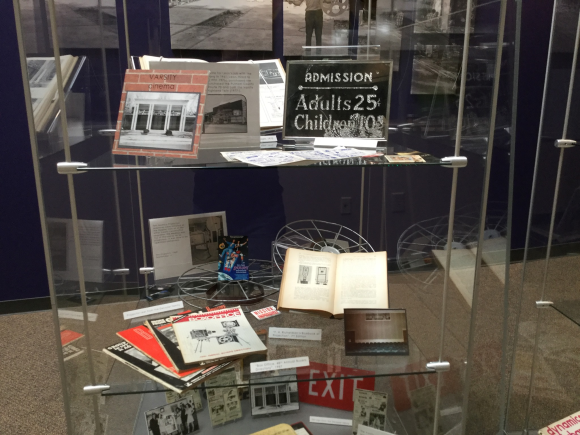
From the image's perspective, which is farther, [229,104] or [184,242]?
[184,242]

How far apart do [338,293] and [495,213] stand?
17.1 inches

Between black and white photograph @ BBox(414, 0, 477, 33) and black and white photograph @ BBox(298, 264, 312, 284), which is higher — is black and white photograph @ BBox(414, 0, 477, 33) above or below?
above

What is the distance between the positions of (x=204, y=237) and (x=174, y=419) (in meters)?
0.49

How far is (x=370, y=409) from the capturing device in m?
1.33

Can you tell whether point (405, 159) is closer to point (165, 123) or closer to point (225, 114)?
point (225, 114)

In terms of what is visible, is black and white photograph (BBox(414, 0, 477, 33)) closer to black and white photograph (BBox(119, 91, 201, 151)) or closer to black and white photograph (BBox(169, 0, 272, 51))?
black and white photograph (BBox(169, 0, 272, 51))

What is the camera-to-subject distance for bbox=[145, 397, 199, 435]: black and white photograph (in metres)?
1.27

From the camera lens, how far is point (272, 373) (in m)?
1.14

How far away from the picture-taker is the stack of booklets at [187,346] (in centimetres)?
109

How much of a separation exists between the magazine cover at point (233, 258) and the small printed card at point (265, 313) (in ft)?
0.46

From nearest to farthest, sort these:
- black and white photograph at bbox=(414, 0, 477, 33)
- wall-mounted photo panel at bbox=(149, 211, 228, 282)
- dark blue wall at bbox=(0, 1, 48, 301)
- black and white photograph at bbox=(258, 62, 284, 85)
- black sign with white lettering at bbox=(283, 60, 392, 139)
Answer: black and white photograph at bbox=(414, 0, 477, 33), black sign with white lettering at bbox=(283, 60, 392, 139), black and white photograph at bbox=(258, 62, 284, 85), wall-mounted photo panel at bbox=(149, 211, 228, 282), dark blue wall at bbox=(0, 1, 48, 301)

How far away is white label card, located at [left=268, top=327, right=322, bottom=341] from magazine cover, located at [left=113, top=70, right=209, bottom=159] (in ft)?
1.58

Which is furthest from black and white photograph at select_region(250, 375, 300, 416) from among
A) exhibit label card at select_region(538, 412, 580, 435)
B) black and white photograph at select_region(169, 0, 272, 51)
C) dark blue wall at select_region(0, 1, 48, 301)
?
dark blue wall at select_region(0, 1, 48, 301)

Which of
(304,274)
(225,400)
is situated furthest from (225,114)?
(225,400)
